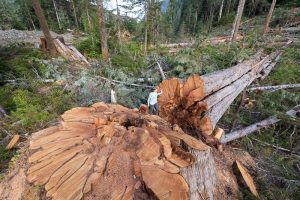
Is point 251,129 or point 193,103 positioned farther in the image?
point 251,129

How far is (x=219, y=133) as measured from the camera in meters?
3.75

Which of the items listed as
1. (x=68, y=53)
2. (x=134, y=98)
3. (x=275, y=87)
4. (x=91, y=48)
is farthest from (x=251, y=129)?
(x=91, y=48)

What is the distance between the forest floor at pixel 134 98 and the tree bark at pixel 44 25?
0.50 m

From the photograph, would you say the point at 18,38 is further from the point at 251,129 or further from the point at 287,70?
the point at 287,70

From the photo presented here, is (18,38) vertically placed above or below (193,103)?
below

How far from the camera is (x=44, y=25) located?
795 cm

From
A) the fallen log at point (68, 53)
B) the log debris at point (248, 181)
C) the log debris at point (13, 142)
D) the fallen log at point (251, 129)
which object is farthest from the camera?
the fallen log at point (68, 53)

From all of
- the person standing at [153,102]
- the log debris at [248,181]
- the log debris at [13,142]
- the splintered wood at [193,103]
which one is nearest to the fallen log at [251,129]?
the splintered wood at [193,103]

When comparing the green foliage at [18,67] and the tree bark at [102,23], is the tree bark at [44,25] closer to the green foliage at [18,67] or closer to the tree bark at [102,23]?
the green foliage at [18,67]

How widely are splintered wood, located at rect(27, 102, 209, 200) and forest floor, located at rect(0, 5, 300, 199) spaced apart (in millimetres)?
600

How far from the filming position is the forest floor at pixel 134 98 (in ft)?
12.1

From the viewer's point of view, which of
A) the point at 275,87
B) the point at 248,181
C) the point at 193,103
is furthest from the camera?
the point at 275,87

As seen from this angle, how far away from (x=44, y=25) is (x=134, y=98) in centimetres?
547

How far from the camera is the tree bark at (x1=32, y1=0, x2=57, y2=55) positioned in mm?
7782
